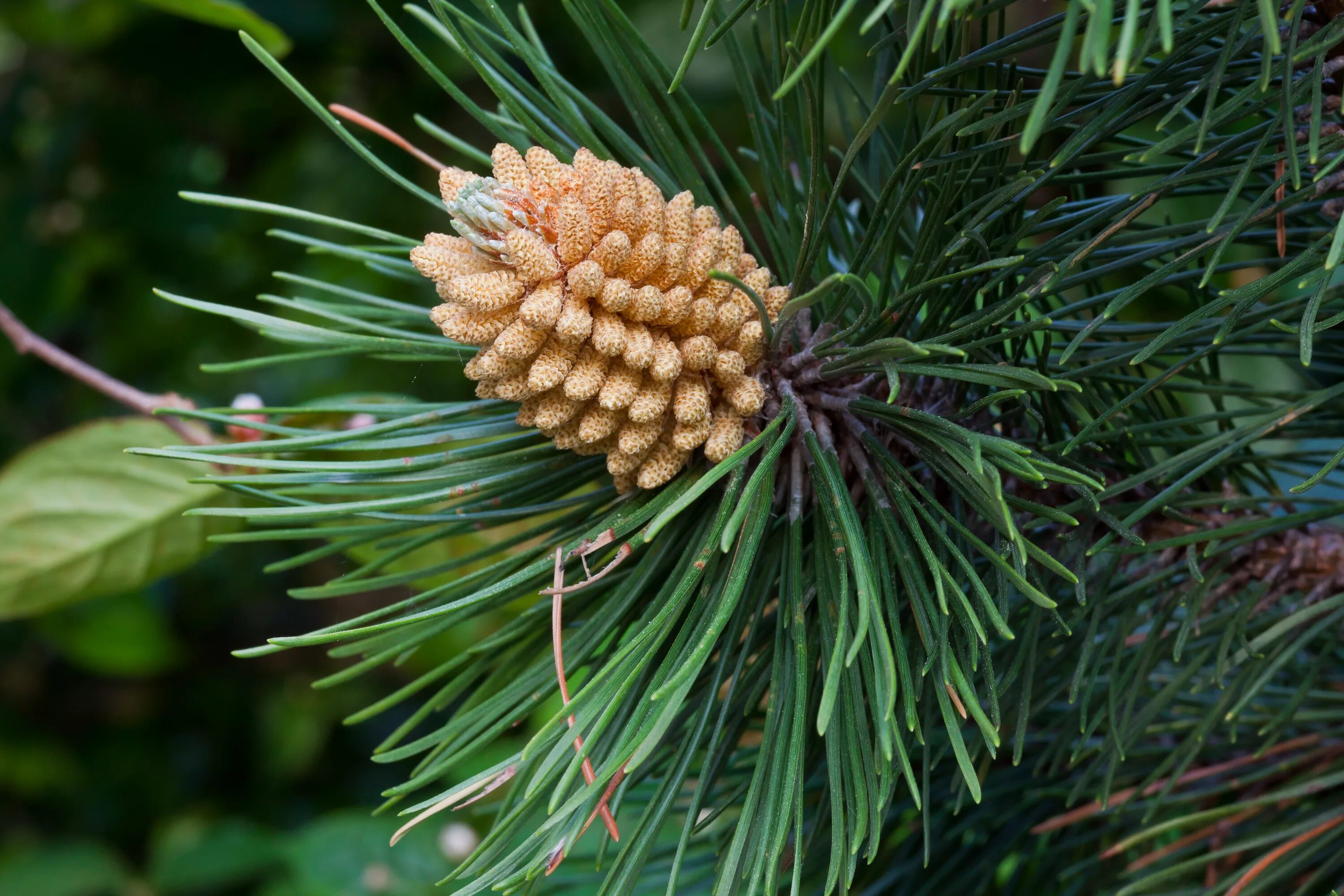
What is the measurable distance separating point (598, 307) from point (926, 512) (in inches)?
4.4

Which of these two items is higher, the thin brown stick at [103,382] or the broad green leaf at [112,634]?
the thin brown stick at [103,382]

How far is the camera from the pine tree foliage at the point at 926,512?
271mm

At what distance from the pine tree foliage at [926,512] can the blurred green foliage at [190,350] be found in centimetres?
54

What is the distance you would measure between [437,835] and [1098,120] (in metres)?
0.84

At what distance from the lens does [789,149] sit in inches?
13.7

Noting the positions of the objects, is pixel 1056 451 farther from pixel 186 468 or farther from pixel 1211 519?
pixel 186 468

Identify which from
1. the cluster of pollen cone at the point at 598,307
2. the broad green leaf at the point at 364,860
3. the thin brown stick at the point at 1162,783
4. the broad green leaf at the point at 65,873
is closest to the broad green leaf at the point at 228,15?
the cluster of pollen cone at the point at 598,307

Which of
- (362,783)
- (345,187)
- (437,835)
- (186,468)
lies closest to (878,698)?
(186,468)

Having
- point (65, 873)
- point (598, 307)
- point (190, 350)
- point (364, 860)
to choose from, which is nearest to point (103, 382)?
point (598, 307)

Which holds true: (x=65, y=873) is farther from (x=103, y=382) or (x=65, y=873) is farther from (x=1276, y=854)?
(x=1276, y=854)

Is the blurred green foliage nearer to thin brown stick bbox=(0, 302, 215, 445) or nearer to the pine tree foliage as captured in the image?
thin brown stick bbox=(0, 302, 215, 445)

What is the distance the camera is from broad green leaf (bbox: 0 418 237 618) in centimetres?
51

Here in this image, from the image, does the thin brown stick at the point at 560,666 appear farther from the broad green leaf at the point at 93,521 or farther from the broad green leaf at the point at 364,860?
the broad green leaf at the point at 364,860

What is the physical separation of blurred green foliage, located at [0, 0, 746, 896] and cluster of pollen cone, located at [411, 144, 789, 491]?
61 cm
